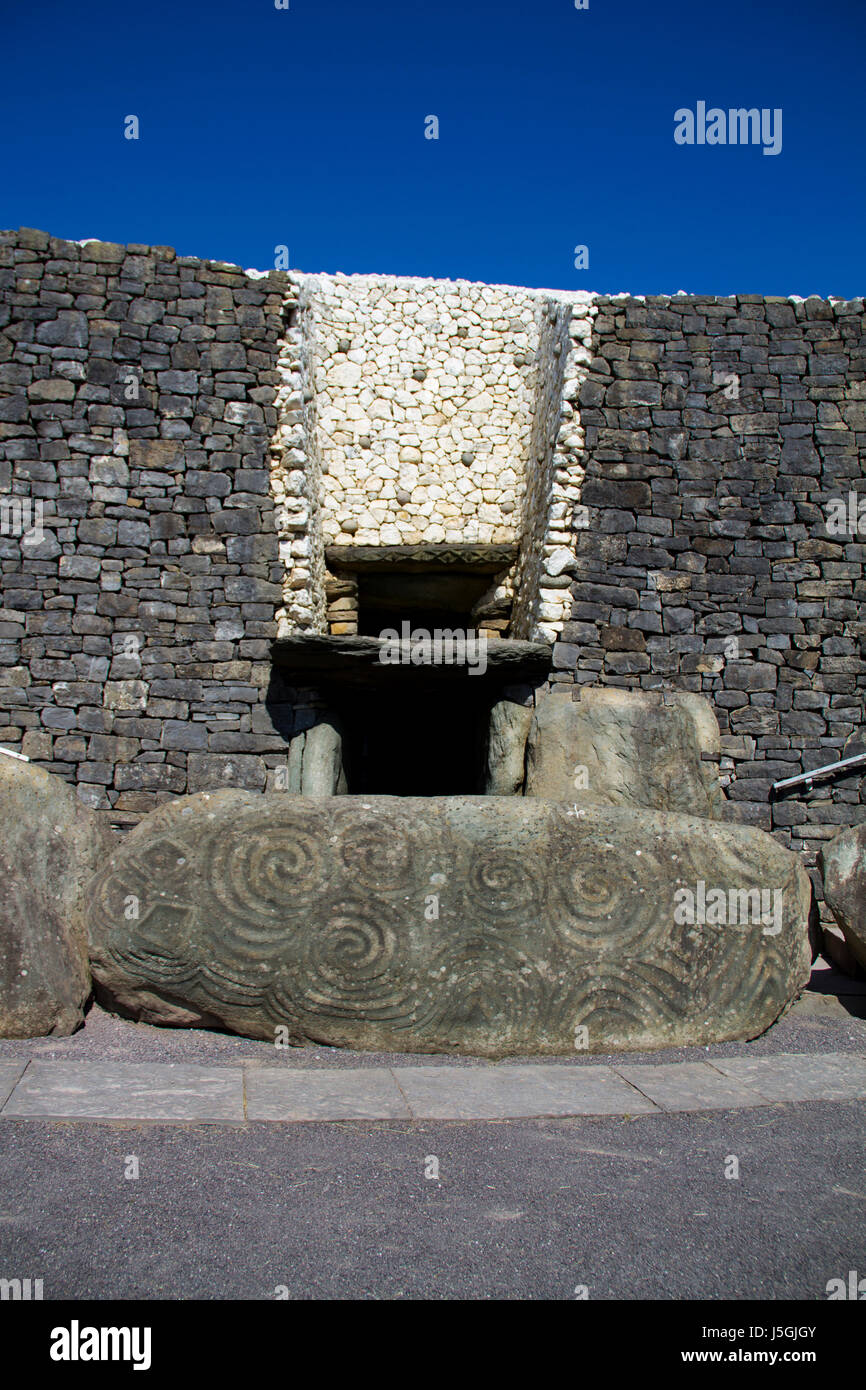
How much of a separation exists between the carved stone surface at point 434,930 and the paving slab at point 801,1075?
8.3 inches

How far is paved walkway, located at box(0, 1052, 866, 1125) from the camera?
3.39 meters

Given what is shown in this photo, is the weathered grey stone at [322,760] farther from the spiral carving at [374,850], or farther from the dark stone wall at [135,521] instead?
the spiral carving at [374,850]

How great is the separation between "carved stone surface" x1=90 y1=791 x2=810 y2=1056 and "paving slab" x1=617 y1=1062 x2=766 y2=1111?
207 millimetres

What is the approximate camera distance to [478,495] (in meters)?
9.59

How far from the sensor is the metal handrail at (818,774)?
815cm

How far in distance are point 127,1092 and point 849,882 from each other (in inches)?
144

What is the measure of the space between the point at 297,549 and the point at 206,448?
1.22 metres

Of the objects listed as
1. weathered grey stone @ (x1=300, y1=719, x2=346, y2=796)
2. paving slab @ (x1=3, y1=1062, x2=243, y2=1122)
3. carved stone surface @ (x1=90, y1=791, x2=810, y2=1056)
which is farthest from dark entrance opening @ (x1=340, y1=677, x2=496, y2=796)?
paving slab @ (x1=3, y1=1062, x2=243, y2=1122)
